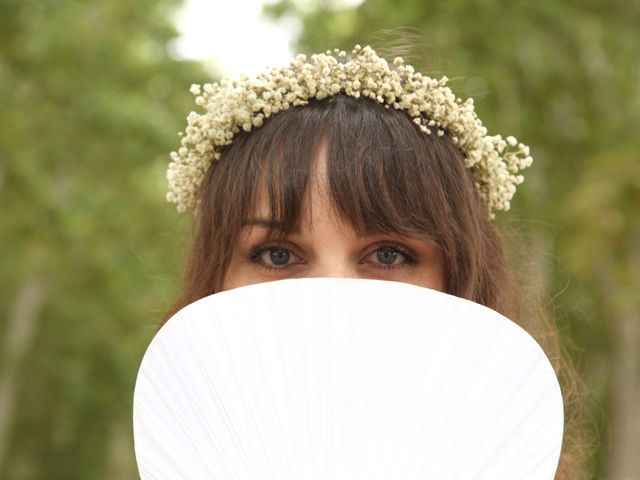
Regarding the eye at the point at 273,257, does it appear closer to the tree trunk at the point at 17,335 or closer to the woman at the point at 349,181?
the woman at the point at 349,181

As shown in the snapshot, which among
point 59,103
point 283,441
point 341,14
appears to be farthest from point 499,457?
point 59,103

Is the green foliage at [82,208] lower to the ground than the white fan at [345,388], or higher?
higher

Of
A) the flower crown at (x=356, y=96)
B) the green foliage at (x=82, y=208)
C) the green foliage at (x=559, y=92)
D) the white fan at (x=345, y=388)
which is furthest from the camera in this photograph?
the green foliage at (x=82, y=208)

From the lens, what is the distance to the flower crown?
223cm

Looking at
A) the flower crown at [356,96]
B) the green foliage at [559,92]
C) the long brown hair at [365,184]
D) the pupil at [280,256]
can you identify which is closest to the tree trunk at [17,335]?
the green foliage at [559,92]

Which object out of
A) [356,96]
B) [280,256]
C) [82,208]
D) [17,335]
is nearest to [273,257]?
[280,256]

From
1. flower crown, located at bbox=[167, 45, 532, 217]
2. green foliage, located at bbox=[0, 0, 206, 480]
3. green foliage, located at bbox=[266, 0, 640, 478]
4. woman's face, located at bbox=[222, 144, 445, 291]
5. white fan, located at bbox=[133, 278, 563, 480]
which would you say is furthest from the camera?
green foliage, located at bbox=[0, 0, 206, 480]

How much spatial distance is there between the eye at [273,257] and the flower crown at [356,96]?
1.00ft

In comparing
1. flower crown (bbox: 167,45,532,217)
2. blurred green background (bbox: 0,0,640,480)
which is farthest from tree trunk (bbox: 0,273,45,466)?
flower crown (bbox: 167,45,532,217)

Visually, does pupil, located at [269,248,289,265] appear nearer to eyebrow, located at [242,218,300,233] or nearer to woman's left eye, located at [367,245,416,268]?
eyebrow, located at [242,218,300,233]

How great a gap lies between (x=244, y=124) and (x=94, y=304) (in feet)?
35.9

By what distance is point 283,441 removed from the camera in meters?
1.59

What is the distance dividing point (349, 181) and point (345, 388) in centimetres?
55

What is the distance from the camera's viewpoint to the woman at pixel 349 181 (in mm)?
2039
